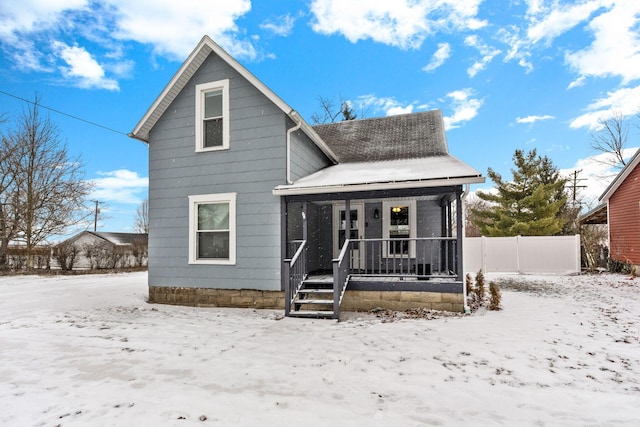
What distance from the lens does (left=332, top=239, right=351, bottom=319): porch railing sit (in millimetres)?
6679

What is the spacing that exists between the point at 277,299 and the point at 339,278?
1.62 metres

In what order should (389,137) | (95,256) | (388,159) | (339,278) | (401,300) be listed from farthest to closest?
(95,256)
(389,137)
(388,159)
(401,300)
(339,278)

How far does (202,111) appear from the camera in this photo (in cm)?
848

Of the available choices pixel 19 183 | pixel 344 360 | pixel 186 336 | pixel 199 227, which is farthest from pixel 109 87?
pixel 344 360

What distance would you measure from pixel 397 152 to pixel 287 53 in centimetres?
1877

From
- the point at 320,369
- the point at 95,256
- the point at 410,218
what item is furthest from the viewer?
the point at 95,256

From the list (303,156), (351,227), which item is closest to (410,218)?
(351,227)

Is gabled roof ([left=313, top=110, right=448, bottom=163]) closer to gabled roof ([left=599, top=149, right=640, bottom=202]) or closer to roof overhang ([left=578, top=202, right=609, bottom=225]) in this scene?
gabled roof ([left=599, top=149, right=640, bottom=202])

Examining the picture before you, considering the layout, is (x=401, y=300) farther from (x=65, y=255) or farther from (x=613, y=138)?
(x=613, y=138)

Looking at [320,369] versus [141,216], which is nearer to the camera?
[320,369]

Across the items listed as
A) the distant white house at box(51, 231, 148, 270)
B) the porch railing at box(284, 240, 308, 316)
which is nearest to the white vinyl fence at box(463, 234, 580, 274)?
the porch railing at box(284, 240, 308, 316)

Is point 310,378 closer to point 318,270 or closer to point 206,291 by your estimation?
point 206,291

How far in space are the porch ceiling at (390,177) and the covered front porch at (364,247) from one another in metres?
0.25

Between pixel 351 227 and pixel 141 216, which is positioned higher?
pixel 141 216
